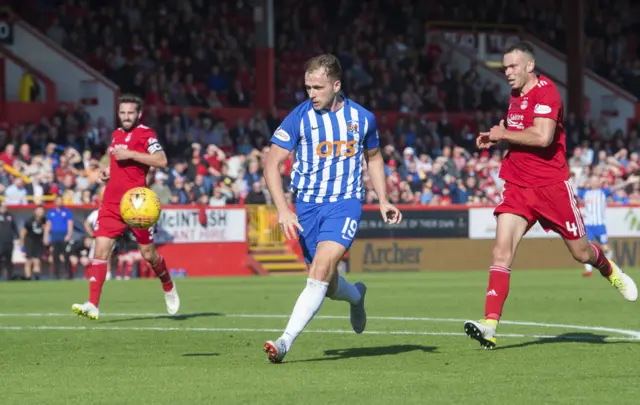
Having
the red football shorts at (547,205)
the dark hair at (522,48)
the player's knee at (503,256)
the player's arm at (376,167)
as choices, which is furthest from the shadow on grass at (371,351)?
the dark hair at (522,48)

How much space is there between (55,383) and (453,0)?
134ft

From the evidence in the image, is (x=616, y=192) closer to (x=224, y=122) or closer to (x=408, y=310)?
(x=224, y=122)

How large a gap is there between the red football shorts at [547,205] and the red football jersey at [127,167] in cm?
457

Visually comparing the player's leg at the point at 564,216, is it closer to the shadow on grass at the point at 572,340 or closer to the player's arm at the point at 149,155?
the shadow on grass at the point at 572,340

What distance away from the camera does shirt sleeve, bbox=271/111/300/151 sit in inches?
371

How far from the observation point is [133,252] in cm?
2822

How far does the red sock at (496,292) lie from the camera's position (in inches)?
403

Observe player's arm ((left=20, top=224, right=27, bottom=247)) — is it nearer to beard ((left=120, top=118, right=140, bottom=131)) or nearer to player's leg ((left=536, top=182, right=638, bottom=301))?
beard ((left=120, top=118, right=140, bottom=131))

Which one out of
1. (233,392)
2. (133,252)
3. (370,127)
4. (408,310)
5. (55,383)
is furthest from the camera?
(133,252)

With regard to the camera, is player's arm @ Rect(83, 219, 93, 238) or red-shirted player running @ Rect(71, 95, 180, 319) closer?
red-shirted player running @ Rect(71, 95, 180, 319)

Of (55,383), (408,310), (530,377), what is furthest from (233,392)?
(408,310)

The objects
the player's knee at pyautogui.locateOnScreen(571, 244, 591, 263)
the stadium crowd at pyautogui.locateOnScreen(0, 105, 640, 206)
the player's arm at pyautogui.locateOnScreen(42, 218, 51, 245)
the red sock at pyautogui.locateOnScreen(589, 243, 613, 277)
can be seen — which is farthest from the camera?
the stadium crowd at pyautogui.locateOnScreen(0, 105, 640, 206)

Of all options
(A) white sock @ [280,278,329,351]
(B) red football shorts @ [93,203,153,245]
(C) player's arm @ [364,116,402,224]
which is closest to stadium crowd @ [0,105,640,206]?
(B) red football shorts @ [93,203,153,245]

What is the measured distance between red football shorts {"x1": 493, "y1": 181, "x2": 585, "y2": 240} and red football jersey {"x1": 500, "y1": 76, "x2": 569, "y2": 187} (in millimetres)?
61
